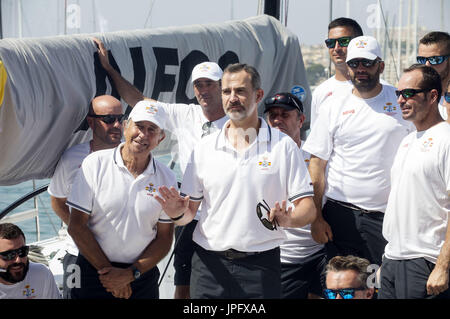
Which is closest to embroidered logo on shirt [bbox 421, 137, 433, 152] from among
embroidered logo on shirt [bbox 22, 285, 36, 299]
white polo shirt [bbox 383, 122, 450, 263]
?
white polo shirt [bbox 383, 122, 450, 263]

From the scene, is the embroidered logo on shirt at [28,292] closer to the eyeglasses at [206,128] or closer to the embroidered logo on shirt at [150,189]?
Result: the embroidered logo on shirt at [150,189]

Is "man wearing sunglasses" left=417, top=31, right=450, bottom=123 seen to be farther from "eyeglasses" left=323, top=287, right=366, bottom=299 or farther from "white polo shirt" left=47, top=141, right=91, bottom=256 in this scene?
"white polo shirt" left=47, top=141, right=91, bottom=256

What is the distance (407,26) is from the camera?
981cm

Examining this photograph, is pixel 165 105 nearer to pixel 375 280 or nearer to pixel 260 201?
pixel 260 201

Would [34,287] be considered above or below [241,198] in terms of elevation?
below

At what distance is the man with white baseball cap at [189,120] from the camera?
179 inches

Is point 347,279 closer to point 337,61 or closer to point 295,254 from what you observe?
point 295,254

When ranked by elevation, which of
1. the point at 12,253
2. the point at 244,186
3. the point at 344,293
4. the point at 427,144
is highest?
the point at 427,144

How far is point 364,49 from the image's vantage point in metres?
4.42

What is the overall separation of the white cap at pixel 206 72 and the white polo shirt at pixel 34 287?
1502 millimetres

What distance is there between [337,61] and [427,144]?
4.77 feet

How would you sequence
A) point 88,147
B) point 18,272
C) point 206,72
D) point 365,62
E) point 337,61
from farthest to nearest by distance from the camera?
1. point 337,61
2. point 206,72
3. point 365,62
4. point 88,147
5. point 18,272

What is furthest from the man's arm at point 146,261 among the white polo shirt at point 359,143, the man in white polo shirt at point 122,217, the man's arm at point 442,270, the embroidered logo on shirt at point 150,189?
the man's arm at point 442,270

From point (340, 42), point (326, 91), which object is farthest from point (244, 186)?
point (340, 42)
